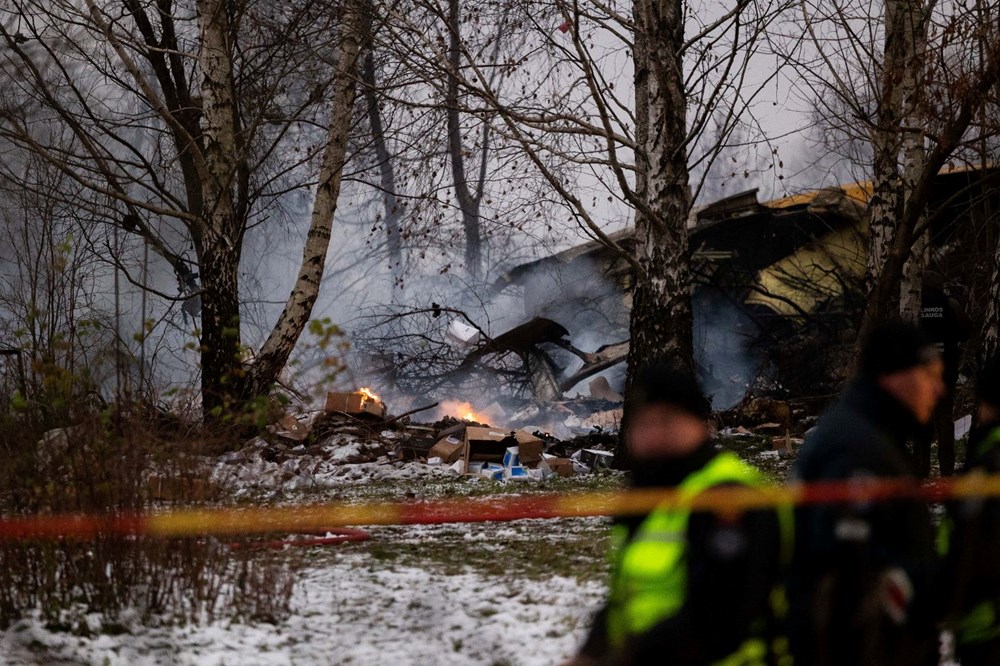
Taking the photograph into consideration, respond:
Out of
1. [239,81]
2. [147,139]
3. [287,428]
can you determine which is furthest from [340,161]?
[147,139]

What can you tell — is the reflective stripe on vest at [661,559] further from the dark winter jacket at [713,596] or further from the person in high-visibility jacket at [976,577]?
the person in high-visibility jacket at [976,577]

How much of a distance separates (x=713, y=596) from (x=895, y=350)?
36.8 inches

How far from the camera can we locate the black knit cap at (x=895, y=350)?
117 inches

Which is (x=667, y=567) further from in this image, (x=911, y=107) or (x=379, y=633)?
(x=911, y=107)

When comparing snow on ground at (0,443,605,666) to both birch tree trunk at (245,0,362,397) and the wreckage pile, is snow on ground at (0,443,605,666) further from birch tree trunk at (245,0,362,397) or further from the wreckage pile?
birch tree trunk at (245,0,362,397)

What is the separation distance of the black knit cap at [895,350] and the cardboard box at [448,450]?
8109 mm

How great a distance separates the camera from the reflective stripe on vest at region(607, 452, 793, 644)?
2.66 metres

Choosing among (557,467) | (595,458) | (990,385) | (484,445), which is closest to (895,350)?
(990,385)

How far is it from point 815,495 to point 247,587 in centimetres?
332

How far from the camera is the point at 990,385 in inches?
155

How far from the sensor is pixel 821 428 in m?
3.01

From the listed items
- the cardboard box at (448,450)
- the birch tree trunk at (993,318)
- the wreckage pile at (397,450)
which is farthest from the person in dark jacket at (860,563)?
the cardboard box at (448,450)

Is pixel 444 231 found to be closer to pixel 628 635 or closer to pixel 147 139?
pixel 147 139

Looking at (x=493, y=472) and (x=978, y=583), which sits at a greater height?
(x=493, y=472)
